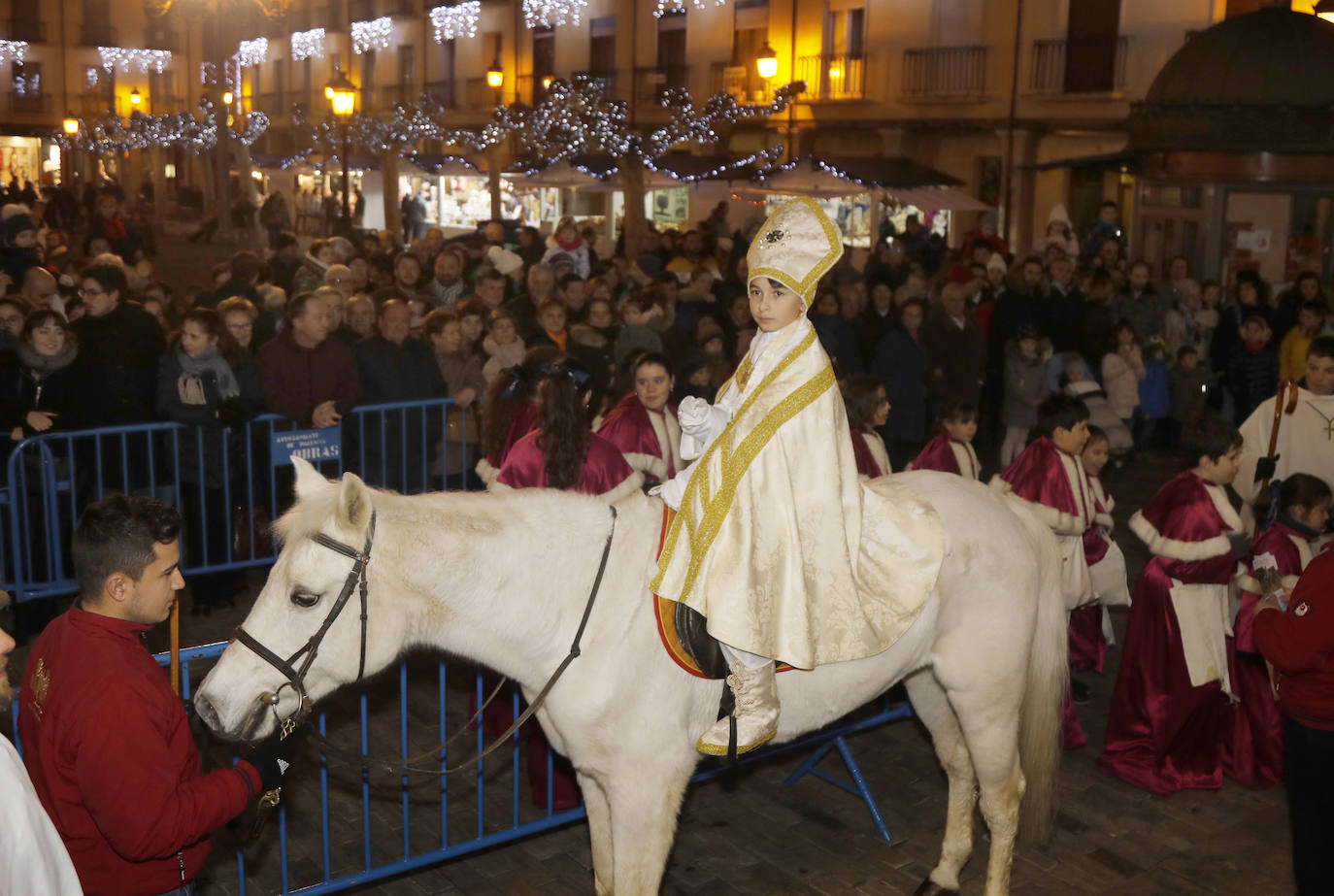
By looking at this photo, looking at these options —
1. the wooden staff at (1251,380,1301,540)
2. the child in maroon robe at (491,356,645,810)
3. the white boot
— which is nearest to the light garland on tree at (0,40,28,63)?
the child in maroon robe at (491,356,645,810)

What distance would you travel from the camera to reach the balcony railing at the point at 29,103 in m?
57.8

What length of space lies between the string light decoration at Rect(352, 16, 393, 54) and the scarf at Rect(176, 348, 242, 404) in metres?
41.5

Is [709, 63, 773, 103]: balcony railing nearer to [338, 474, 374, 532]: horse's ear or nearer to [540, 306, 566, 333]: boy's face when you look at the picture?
[540, 306, 566, 333]: boy's face

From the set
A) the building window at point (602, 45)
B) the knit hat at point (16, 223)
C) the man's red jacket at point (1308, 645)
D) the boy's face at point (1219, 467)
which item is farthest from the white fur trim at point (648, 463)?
the building window at point (602, 45)

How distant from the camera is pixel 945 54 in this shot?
2848 centimetres

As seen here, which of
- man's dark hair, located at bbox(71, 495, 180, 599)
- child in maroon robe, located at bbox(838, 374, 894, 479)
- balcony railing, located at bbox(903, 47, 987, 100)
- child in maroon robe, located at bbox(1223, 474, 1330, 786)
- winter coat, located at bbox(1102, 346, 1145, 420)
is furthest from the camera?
balcony railing, located at bbox(903, 47, 987, 100)

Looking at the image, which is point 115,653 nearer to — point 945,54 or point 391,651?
point 391,651

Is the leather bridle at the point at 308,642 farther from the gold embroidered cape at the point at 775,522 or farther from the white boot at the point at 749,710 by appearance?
the white boot at the point at 749,710

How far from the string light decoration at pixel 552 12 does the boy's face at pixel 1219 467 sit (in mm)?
34390

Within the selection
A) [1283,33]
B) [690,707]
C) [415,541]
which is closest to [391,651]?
[415,541]

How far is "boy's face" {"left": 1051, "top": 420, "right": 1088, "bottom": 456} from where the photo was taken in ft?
22.6

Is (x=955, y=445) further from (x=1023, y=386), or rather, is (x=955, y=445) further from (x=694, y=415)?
(x=1023, y=386)

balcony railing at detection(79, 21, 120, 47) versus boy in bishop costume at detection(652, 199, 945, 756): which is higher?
balcony railing at detection(79, 21, 120, 47)

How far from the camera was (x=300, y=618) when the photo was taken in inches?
149
